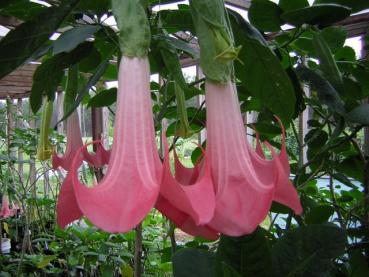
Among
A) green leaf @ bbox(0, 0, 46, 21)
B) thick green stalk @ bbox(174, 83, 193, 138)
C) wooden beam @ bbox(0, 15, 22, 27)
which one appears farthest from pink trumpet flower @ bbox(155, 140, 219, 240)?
wooden beam @ bbox(0, 15, 22, 27)

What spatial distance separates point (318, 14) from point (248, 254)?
0.25 metres

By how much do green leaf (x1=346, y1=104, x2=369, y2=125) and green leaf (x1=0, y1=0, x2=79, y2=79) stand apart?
0.31 meters

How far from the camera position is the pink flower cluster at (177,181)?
0.65ft

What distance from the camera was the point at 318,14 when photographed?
403 mm

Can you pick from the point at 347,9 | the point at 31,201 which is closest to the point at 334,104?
the point at 347,9

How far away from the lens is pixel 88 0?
0.43 metres

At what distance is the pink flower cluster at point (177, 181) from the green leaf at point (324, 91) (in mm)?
238

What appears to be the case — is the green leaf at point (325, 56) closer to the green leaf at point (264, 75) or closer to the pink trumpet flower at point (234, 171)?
the green leaf at point (264, 75)

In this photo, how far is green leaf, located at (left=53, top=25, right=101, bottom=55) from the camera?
1.04 ft

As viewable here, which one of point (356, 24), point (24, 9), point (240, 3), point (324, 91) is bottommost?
point (324, 91)

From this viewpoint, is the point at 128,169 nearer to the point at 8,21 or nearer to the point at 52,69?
the point at 52,69

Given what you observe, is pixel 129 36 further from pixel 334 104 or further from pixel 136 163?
pixel 334 104

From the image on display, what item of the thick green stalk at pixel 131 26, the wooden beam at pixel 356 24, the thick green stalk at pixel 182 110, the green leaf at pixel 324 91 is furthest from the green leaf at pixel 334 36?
the wooden beam at pixel 356 24

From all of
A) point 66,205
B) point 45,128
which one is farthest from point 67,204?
point 45,128
